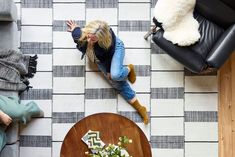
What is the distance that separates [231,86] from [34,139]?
5.86 ft

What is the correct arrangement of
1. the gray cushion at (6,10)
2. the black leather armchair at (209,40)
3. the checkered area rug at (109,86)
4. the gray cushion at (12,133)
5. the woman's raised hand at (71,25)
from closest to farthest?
the gray cushion at (6,10) < the black leather armchair at (209,40) < the gray cushion at (12,133) < the woman's raised hand at (71,25) < the checkered area rug at (109,86)

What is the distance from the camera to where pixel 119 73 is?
3057 millimetres

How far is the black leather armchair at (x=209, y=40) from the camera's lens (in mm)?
2897

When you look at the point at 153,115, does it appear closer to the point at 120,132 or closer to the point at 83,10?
the point at 120,132

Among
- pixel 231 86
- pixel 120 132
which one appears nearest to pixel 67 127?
pixel 120 132

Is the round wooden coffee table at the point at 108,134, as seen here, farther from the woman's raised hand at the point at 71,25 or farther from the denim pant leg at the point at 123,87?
the woman's raised hand at the point at 71,25

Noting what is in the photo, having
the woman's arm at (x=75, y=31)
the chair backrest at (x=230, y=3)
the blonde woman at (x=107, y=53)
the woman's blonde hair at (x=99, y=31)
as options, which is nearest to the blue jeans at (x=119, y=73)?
the blonde woman at (x=107, y=53)

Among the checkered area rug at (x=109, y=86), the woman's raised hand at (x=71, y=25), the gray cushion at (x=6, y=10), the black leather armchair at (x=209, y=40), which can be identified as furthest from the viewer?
the checkered area rug at (x=109, y=86)

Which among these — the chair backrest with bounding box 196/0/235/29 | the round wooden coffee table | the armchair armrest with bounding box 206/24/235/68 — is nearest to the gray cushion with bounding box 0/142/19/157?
the round wooden coffee table

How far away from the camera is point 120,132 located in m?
2.82

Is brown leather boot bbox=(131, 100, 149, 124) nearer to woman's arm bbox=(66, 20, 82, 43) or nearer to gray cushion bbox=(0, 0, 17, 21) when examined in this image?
woman's arm bbox=(66, 20, 82, 43)

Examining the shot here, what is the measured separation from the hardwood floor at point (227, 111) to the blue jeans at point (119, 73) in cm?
80

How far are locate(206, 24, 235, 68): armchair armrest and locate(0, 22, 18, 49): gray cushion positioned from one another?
5.10 feet

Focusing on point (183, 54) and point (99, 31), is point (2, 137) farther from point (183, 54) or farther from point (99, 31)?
point (183, 54)
